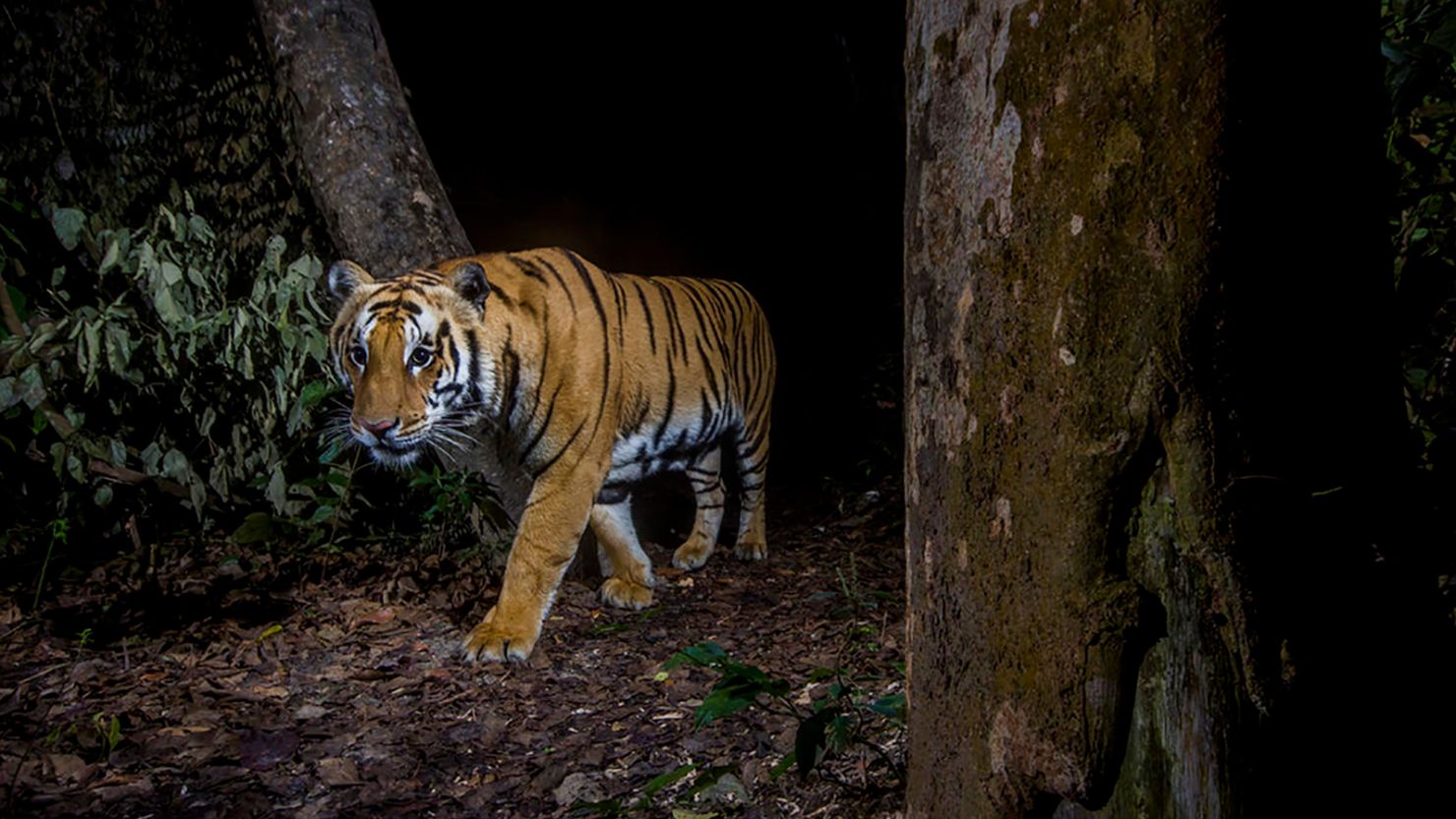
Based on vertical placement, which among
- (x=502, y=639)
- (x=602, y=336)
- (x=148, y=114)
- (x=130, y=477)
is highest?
(x=148, y=114)

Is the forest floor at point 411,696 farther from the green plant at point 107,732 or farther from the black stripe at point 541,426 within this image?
the black stripe at point 541,426

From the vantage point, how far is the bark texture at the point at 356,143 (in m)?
3.99

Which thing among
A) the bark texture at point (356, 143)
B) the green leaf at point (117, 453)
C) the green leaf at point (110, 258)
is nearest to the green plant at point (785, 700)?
the bark texture at point (356, 143)

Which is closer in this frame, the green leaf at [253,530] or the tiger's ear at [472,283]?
the tiger's ear at [472,283]

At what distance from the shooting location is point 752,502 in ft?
15.7

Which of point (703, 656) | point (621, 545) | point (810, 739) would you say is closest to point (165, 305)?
point (621, 545)

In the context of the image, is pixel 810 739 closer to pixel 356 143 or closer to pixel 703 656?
pixel 703 656

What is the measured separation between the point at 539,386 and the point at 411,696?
110 centimetres

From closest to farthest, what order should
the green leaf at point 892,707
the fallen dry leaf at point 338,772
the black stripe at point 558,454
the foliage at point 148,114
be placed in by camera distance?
the green leaf at point 892,707
the fallen dry leaf at point 338,772
the black stripe at point 558,454
the foliage at point 148,114

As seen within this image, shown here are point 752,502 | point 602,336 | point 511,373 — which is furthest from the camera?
point 752,502

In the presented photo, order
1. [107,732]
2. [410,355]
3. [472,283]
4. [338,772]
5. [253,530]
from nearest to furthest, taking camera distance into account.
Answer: [338,772], [107,732], [410,355], [472,283], [253,530]

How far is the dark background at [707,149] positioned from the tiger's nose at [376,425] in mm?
4437

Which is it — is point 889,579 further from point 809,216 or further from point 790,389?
point 809,216

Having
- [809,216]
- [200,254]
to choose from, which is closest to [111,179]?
[200,254]
